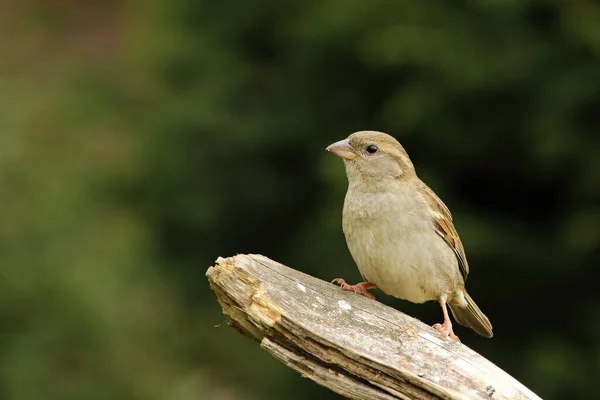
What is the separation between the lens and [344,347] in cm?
412

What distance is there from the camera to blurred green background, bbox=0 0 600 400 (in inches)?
280

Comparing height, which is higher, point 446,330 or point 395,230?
point 395,230

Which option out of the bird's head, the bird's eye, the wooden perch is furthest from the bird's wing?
the wooden perch

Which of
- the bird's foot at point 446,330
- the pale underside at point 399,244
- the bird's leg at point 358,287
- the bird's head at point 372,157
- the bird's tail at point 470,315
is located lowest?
the bird's tail at point 470,315

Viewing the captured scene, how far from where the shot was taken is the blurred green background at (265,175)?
280 inches

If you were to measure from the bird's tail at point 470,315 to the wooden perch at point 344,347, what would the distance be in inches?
49.8

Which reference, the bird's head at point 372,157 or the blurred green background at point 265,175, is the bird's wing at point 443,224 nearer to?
the bird's head at point 372,157

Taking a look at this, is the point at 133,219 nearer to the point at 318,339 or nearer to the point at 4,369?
the point at 4,369

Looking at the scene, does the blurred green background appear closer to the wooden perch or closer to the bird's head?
the bird's head

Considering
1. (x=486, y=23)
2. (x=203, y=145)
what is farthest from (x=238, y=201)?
(x=486, y=23)

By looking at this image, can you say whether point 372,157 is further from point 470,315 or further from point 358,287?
point 470,315

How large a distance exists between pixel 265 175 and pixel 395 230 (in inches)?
156

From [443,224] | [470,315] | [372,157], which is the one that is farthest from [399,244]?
[470,315]

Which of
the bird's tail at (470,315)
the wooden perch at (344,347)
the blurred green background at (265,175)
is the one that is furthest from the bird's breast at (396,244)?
the blurred green background at (265,175)
